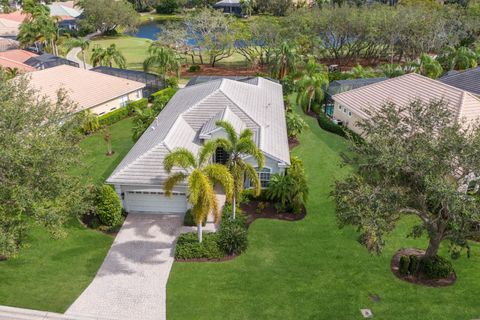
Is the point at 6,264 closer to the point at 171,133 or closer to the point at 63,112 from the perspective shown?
the point at 63,112

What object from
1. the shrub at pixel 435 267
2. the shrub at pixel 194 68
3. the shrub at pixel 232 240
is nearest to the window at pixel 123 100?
the shrub at pixel 194 68

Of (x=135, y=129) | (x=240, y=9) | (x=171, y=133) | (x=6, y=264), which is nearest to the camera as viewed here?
(x=6, y=264)

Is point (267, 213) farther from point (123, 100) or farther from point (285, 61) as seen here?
point (285, 61)

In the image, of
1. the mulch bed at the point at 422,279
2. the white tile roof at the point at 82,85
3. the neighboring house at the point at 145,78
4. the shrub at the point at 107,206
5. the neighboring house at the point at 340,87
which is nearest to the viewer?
the mulch bed at the point at 422,279

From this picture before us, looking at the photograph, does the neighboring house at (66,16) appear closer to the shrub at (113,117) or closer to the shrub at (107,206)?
the shrub at (113,117)

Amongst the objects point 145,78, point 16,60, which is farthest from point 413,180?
point 16,60

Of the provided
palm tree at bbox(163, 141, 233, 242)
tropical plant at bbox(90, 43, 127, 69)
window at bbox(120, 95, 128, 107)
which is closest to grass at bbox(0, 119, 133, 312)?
palm tree at bbox(163, 141, 233, 242)

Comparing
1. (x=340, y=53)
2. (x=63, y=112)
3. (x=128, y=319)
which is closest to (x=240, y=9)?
(x=340, y=53)

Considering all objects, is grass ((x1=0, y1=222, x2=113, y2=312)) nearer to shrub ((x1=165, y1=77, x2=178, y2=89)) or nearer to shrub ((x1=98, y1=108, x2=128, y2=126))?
shrub ((x1=98, y1=108, x2=128, y2=126))
